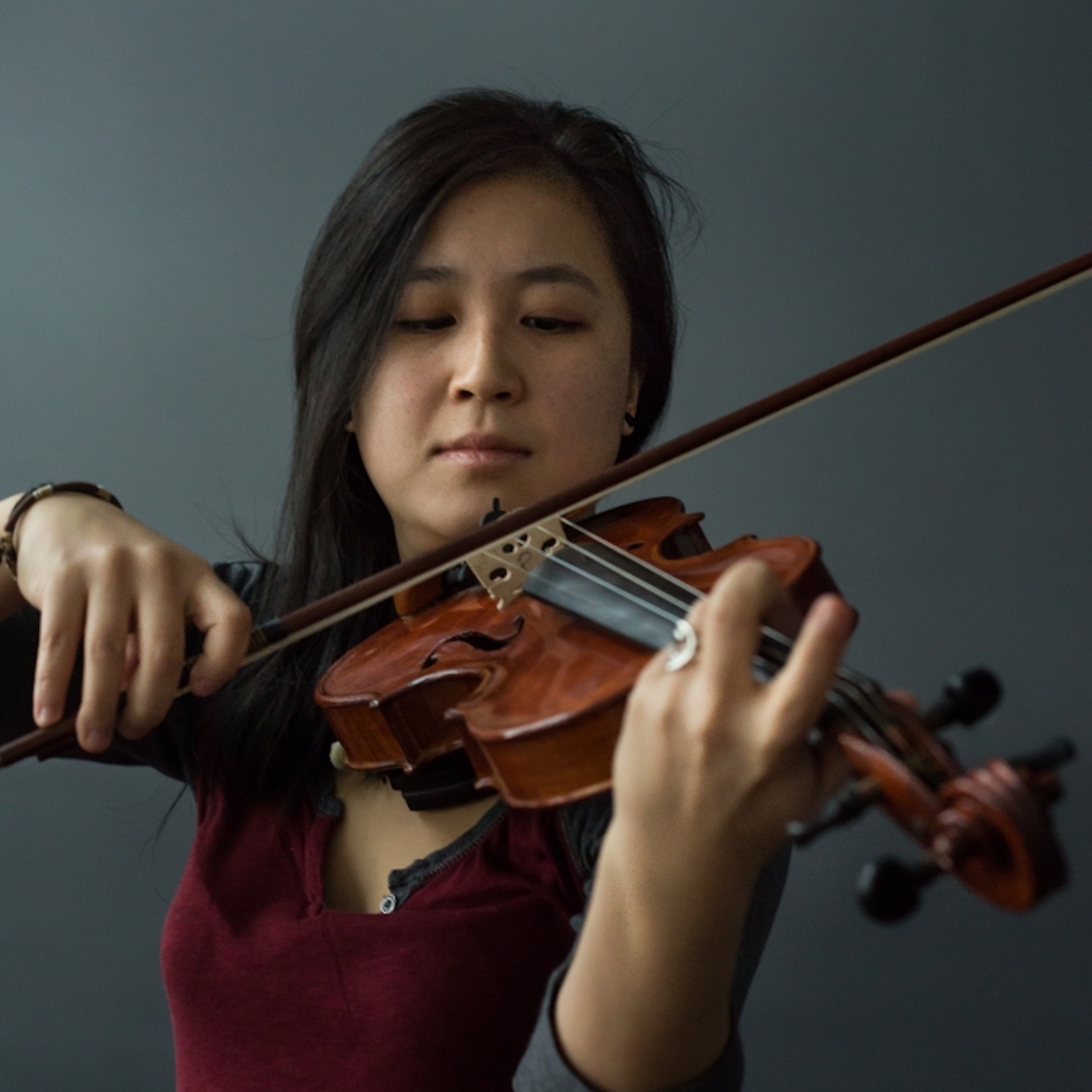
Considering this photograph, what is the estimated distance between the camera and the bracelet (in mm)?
749

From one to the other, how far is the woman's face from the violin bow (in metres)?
0.10

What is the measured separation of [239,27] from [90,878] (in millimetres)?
962

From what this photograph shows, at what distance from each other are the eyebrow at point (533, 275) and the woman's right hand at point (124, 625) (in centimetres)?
26

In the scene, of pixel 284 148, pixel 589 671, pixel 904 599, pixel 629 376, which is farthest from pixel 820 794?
pixel 284 148

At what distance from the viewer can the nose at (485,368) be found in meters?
0.81

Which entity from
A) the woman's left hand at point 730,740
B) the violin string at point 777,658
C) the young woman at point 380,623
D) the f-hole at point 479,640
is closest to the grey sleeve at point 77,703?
the young woman at point 380,623

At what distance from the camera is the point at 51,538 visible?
703mm

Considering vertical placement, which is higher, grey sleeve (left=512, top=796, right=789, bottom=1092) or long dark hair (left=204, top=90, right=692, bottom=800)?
long dark hair (left=204, top=90, right=692, bottom=800)

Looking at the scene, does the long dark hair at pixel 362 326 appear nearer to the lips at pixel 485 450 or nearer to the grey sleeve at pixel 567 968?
the lips at pixel 485 450

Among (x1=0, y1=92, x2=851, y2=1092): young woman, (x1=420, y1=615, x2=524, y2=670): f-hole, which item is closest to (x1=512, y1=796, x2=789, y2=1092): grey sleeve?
(x1=0, y1=92, x2=851, y2=1092): young woman

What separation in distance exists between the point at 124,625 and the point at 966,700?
1.31 feet

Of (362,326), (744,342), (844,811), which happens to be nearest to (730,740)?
(844,811)

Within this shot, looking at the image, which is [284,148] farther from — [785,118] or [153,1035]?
[153,1035]

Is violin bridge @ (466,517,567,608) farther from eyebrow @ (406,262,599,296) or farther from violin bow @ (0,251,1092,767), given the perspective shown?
eyebrow @ (406,262,599,296)
